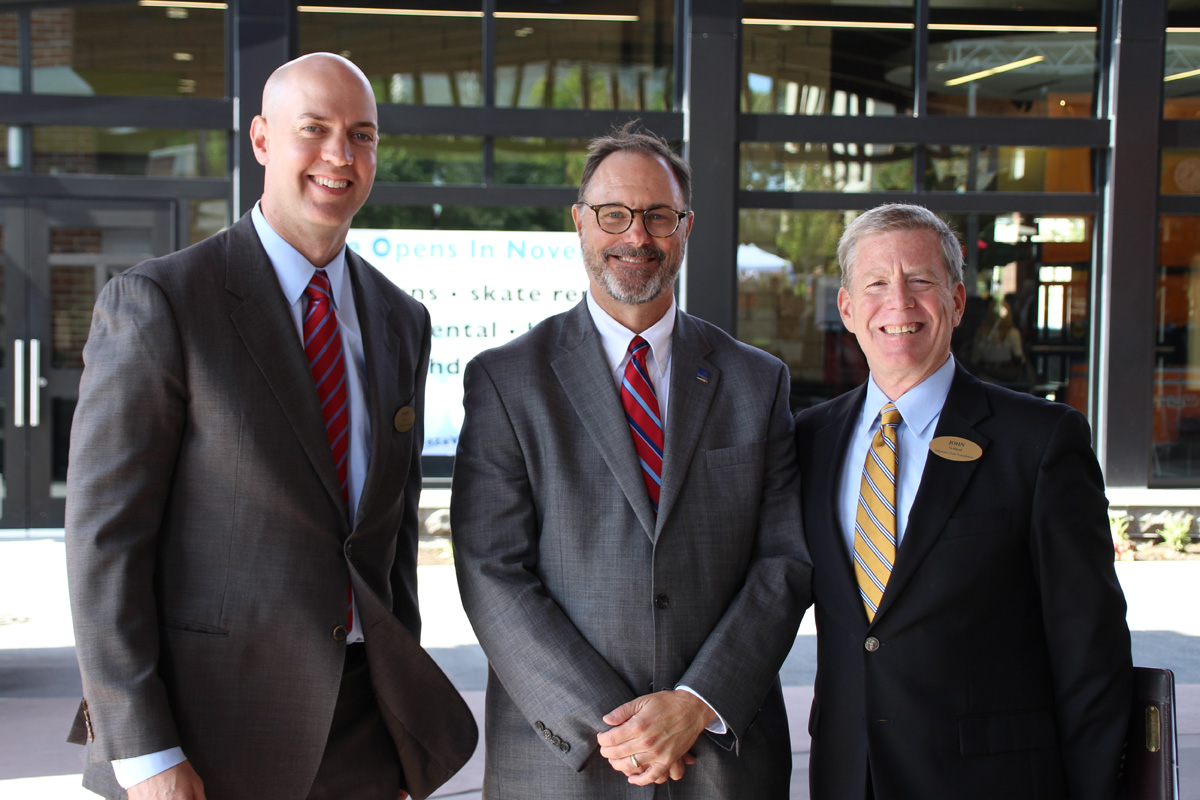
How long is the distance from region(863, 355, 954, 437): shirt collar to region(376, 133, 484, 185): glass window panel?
5.89 metres

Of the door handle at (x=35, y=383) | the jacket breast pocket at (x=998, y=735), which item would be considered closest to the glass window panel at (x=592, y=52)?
the door handle at (x=35, y=383)

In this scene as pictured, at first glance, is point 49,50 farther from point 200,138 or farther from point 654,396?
point 654,396

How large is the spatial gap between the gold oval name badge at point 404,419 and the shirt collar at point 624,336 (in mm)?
498

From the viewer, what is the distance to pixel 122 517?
195 centimetres

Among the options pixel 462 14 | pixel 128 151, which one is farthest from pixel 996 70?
pixel 128 151

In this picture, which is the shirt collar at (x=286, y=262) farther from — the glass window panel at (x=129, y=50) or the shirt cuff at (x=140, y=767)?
the glass window panel at (x=129, y=50)

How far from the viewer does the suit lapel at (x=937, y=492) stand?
221 centimetres

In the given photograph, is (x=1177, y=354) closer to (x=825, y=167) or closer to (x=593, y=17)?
(x=825, y=167)

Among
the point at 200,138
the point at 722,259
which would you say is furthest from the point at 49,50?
the point at 722,259

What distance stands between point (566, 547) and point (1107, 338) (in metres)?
7.21

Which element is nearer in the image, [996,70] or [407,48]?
[407,48]

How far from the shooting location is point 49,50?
7.84 meters

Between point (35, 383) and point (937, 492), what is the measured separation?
745cm

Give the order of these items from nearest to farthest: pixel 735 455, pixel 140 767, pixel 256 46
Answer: pixel 140 767, pixel 735 455, pixel 256 46
